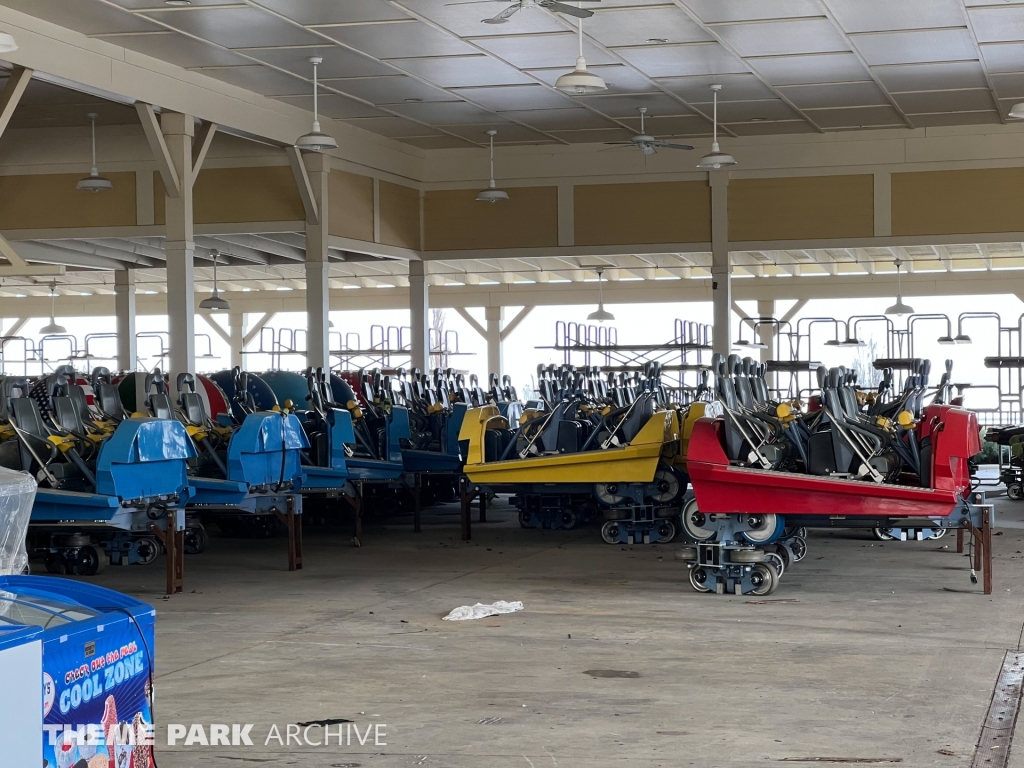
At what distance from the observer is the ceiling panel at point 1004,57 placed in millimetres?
12508

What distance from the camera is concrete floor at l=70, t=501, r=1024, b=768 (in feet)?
15.9

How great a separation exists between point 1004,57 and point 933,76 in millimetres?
950

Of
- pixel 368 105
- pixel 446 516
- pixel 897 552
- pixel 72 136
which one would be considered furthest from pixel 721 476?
pixel 72 136

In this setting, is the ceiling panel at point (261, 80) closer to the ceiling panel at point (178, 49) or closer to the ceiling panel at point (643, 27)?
the ceiling panel at point (178, 49)

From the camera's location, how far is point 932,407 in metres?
8.73

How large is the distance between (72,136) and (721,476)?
11128mm

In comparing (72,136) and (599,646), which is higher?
(72,136)

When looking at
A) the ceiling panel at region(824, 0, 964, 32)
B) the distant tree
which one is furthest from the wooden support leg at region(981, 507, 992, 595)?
the distant tree

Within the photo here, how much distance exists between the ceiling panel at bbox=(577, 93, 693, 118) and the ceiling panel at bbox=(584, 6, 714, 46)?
2355mm

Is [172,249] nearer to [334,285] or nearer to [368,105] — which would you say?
[368,105]

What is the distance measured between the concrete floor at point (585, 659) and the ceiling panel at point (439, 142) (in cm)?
839

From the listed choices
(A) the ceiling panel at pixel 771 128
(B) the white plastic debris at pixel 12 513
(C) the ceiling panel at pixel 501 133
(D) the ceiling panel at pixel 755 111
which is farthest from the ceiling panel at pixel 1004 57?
(B) the white plastic debris at pixel 12 513

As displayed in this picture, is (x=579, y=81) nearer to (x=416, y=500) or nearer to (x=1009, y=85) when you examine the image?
(x=416, y=500)

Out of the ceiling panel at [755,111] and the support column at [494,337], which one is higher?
the ceiling panel at [755,111]
